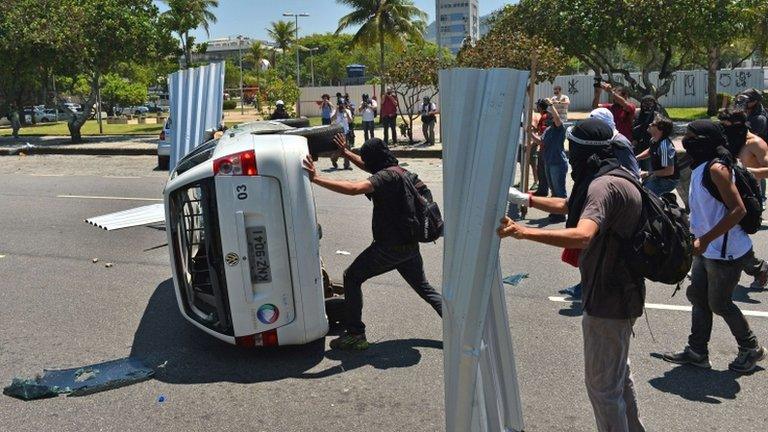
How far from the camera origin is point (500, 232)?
285 cm

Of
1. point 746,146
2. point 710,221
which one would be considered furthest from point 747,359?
point 746,146

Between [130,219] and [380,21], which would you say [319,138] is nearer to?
[130,219]

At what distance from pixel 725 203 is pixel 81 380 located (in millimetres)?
4291

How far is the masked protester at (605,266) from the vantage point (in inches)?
135

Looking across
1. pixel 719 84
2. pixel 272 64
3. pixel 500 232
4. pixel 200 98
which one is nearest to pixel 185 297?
pixel 500 232

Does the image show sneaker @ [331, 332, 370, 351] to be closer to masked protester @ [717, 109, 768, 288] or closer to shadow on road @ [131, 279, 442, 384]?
shadow on road @ [131, 279, 442, 384]

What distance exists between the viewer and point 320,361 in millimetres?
5461

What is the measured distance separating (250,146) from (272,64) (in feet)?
299

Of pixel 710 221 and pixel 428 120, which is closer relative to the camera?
pixel 710 221

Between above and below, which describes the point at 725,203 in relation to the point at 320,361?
above

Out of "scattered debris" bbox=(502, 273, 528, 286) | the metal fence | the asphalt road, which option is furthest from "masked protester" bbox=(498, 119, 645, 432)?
the metal fence

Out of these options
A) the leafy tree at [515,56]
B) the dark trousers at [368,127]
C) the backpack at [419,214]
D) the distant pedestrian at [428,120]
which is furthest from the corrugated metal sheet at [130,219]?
the leafy tree at [515,56]

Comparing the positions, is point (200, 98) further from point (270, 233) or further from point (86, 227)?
point (270, 233)

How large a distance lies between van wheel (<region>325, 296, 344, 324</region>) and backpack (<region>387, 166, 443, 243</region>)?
997 mm
